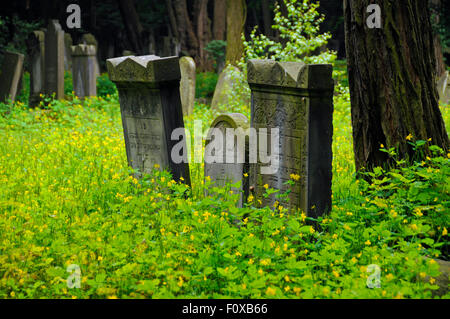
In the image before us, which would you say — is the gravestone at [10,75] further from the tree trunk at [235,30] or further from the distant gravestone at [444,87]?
the distant gravestone at [444,87]

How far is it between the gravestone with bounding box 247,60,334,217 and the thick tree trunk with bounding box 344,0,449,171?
95cm

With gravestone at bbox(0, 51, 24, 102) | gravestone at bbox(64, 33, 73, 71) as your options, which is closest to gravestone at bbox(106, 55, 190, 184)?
gravestone at bbox(0, 51, 24, 102)

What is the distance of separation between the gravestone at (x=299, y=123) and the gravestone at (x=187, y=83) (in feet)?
24.1

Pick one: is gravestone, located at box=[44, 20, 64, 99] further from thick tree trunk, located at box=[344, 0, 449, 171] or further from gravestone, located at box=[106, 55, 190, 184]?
thick tree trunk, located at box=[344, 0, 449, 171]

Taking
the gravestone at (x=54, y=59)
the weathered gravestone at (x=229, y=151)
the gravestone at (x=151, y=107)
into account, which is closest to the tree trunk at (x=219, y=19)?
the gravestone at (x=54, y=59)

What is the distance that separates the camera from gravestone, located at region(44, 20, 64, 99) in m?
12.7

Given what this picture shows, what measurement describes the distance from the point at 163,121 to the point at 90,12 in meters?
25.7

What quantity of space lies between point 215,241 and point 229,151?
1.87m

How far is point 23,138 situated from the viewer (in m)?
9.53

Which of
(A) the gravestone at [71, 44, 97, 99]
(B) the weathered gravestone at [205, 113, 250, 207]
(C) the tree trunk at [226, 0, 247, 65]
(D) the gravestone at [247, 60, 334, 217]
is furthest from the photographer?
(C) the tree trunk at [226, 0, 247, 65]

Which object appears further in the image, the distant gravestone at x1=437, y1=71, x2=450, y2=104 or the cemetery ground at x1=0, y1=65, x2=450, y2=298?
A: the distant gravestone at x1=437, y1=71, x2=450, y2=104

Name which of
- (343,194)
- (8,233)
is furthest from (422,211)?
(8,233)
